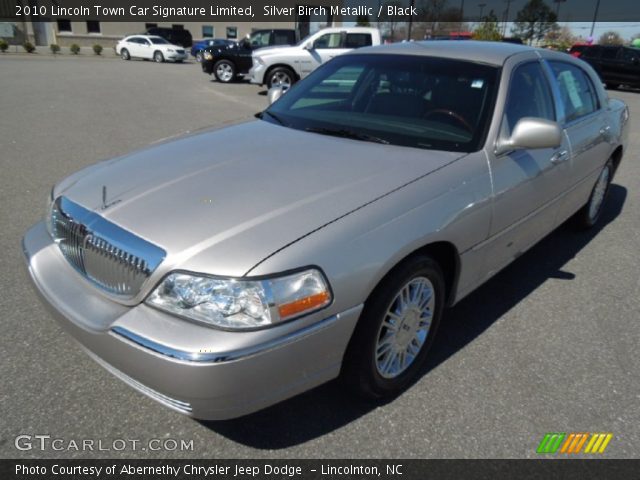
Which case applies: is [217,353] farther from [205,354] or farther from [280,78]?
[280,78]

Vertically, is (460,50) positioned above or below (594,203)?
above

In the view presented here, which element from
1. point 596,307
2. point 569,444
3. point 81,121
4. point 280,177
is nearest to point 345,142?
point 280,177

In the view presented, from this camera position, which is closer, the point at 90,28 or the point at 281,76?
the point at 281,76

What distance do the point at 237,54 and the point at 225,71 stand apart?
764mm

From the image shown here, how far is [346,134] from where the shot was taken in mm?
3068

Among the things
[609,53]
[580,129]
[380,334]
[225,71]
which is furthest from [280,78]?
[609,53]

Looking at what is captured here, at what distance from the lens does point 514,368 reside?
285cm

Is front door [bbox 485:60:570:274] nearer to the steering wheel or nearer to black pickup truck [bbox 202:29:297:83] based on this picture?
the steering wheel

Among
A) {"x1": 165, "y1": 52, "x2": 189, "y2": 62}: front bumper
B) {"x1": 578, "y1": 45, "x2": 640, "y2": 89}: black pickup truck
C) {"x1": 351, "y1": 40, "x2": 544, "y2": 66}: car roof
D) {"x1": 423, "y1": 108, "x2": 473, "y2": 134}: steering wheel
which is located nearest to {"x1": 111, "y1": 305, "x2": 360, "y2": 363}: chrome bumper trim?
{"x1": 423, "y1": 108, "x2": 473, "y2": 134}: steering wheel

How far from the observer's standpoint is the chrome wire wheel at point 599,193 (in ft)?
15.4

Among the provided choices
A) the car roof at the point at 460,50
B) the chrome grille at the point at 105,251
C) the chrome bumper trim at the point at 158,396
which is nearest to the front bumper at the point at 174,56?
the car roof at the point at 460,50

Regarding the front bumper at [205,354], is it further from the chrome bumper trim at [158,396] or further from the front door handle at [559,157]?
the front door handle at [559,157]

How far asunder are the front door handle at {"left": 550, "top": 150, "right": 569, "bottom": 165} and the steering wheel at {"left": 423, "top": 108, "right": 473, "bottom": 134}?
31.7 inches
